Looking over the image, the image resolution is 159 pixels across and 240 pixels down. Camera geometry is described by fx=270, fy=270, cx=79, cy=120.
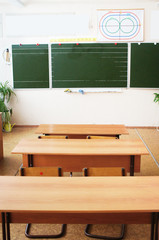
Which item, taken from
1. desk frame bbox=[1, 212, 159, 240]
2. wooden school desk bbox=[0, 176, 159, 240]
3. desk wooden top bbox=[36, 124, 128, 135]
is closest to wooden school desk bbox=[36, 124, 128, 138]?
desk wooden top bbox=[36, 124, 128, 135]

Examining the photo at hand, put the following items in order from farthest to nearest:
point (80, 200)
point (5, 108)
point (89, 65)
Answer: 1. point (89, 65)
2. point (5, 108)
3. point (80, 200)

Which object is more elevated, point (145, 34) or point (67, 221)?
point (145, 34)

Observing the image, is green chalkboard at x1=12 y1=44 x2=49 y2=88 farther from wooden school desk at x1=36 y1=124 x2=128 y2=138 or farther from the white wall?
wooden school desk at x1=36 y1=124 x2=128 y2=138

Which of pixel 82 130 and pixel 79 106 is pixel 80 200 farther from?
pixel 79 106

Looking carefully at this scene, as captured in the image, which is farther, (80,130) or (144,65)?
(144,65)

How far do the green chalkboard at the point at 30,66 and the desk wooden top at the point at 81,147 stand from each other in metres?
3.92

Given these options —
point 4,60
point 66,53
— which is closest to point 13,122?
point 4,60

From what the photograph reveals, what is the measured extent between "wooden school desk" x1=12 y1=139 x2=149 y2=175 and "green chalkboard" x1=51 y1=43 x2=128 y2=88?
12.9 feet

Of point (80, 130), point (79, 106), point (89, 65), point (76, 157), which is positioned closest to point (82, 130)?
point (80, 130)

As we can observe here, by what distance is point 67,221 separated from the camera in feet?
7.38

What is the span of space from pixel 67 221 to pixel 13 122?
5795 mm

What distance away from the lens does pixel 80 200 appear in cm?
202

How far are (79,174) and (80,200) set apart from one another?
2.34 meters

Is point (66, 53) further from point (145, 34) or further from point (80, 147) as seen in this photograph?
point (80, 147)
